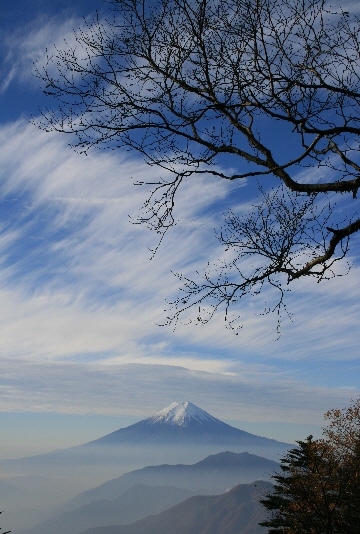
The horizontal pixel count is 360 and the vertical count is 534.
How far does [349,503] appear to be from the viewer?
22312mm

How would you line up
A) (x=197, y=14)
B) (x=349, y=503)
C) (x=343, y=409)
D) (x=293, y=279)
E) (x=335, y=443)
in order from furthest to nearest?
(x=343, y=409), (x=335, y=443), (x=349, y=503), (x=293, y=279), (x=197, y=14)

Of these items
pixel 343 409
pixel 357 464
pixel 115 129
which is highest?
pixel 115 129

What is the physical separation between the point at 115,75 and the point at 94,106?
1.30ft

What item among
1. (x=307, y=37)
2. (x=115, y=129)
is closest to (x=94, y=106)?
(x=115, y=129)

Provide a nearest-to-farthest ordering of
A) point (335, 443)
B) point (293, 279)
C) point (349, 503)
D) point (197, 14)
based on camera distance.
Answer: point (197, 14), point (293, 279), point (349, 503), point (335, 443)

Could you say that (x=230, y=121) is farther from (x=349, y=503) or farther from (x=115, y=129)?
(x=349, y=503)

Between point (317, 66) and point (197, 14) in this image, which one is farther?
point (317, 66)

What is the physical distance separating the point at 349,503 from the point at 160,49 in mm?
22345

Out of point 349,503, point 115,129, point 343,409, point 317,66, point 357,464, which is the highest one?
point 317,66

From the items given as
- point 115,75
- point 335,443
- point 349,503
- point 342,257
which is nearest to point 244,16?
point 115,75

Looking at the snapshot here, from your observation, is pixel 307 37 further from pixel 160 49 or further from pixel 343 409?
pixel 343 409

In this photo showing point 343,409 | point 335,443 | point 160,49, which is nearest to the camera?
point 160,49

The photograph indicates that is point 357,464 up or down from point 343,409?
down

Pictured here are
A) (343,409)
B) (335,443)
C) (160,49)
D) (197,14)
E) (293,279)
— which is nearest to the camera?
(197,14)
